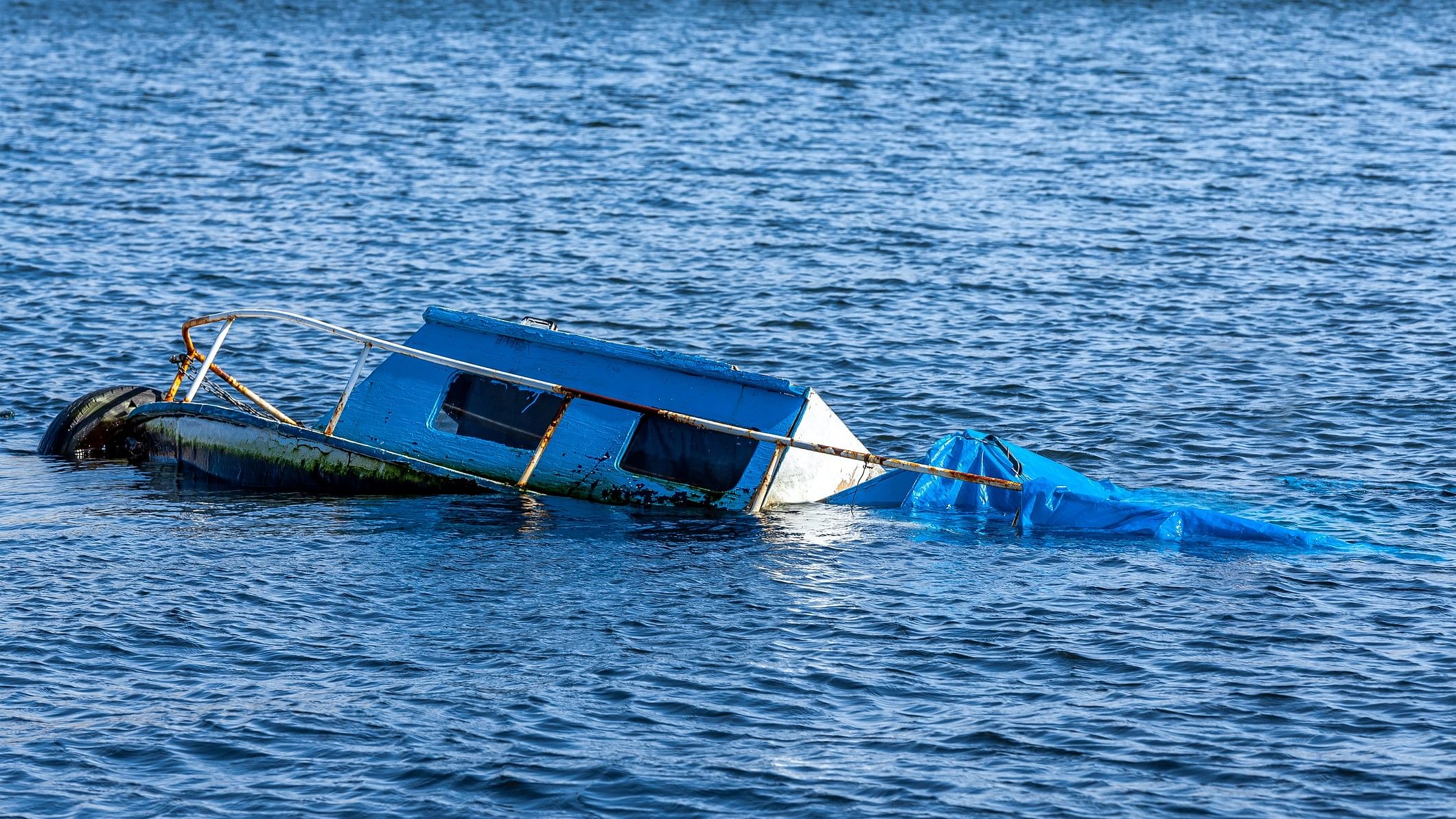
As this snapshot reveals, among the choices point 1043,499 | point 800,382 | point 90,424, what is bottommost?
point 1043,499

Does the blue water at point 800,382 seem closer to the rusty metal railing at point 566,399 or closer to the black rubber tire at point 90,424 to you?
the black rubber tire at point 90,424

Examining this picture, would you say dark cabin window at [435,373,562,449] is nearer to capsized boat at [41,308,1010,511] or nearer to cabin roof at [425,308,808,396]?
capsized boat at [41,308,1010,511]

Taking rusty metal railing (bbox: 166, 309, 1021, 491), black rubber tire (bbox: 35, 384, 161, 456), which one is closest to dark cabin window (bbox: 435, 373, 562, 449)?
rusty metal railing (bbox: 166, 309, 1021, 491)

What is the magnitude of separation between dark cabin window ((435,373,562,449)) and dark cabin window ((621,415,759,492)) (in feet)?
3.65

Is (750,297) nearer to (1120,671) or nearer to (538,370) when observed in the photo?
(538,370)

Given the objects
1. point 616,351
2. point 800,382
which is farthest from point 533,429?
point 800,382

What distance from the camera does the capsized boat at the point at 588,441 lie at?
17.9m

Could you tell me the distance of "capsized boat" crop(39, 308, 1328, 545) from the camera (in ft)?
58.6

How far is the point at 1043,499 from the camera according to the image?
57.4 feet

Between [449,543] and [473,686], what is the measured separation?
378 centimetres

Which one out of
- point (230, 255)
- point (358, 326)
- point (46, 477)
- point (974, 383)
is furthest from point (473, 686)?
point (230, 255)

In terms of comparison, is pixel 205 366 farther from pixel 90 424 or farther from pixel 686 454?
pixel 686 454

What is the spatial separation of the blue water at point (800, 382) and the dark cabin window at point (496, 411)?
85 centimetres

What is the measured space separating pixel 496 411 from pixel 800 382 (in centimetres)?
583
